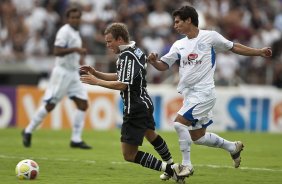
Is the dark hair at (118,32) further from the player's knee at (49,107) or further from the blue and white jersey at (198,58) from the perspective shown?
the player's knee at (49,107)

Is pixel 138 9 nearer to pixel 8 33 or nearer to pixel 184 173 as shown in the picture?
pixel 8 33

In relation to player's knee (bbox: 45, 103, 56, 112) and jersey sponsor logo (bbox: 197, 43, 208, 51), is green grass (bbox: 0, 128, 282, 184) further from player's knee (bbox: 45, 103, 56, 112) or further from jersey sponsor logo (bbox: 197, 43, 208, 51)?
jersey sponsor logo (bbox: 197, 43, 208, 51)

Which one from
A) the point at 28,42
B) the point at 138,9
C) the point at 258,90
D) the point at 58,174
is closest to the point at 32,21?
the point at 28,42

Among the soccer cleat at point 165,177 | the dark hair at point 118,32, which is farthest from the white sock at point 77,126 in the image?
the dark hair at point 118,32

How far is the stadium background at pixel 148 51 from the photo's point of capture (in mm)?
21672

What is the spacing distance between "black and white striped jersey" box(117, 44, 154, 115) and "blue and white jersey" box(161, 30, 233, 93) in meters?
0.80

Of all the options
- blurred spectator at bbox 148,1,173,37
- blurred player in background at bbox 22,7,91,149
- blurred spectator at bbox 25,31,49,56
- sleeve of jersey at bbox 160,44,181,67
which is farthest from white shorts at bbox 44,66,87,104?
blurred spectator at bbox 148,1,173,37

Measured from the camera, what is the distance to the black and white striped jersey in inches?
396

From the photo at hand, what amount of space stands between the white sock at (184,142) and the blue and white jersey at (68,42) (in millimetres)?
5577

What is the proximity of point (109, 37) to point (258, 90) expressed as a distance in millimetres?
12170

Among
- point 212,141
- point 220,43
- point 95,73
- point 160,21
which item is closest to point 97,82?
point 95,73

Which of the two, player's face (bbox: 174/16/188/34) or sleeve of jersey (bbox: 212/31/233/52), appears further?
sleeve of jersey (bbox: 212/31/233/52)

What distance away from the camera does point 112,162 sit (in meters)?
13.2

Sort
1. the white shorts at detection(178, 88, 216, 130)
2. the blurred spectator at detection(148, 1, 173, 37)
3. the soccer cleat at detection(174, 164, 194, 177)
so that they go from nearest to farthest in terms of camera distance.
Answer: the soccer cleat at detection(174, 164, 194, 177), the white shorts at detection(178, 88, 216, 130), the blurred spectator at detection(148, 1, 173, 37)
